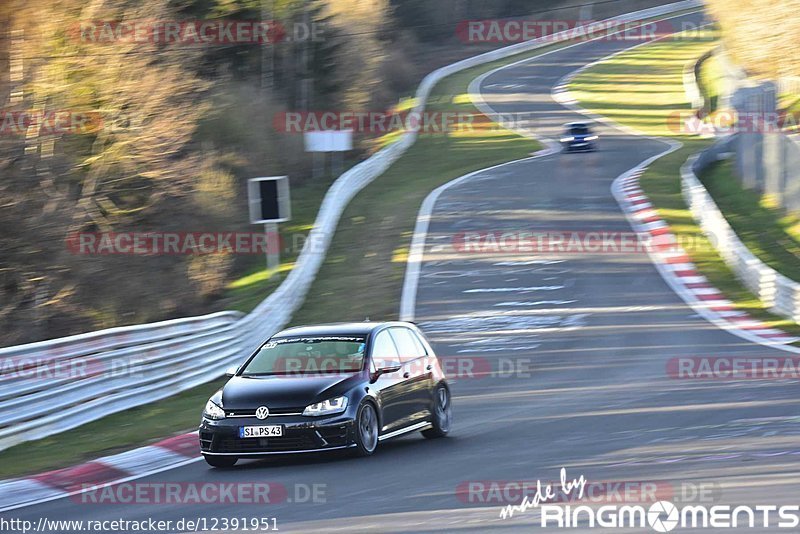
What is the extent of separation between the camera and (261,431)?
422 inches

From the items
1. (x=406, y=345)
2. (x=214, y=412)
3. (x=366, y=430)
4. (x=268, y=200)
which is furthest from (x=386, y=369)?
(x=268, y=200)

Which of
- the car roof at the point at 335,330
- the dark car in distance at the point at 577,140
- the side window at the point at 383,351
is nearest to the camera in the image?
the side window at the point at 383,351

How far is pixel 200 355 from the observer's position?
1798 cm

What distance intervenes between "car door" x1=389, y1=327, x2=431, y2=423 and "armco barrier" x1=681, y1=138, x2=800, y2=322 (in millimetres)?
9528

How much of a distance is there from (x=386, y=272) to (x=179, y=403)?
10.7 meters

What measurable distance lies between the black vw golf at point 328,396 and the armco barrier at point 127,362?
2.83 m

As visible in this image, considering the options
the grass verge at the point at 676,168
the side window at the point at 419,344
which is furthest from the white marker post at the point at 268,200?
the side window at the point at 419,344

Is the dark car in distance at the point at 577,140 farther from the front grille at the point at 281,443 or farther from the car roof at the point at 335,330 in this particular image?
the front grille at the point at 281,443

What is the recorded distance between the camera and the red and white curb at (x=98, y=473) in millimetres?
10148

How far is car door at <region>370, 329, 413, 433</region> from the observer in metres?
11.6

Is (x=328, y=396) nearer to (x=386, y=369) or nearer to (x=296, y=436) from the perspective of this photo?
(x=296, y=436)

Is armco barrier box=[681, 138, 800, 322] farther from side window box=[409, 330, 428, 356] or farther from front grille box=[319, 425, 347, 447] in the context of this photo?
front grille box=[319, 425, 347, 447]

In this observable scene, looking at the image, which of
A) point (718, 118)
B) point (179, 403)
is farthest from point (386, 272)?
point (718, 118)

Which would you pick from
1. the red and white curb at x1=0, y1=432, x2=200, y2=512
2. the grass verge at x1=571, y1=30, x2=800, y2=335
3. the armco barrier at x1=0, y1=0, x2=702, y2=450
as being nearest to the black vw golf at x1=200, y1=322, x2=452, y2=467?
the red and white curb at x1=0, y1=432, x2=200, y2=512
